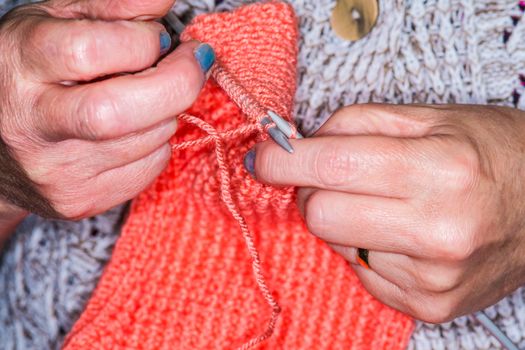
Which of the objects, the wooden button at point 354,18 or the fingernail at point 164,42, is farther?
the wooden button at point 354,18

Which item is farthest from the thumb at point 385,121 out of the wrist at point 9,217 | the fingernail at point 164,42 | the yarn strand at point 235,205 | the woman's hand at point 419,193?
the wrist at point 9,217

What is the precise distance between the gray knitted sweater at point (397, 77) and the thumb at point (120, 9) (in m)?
0.25

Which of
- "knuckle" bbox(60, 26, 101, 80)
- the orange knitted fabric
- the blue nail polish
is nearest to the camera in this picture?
"knuckle" bbox(60, 26, 101, 80)

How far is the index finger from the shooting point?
0.67 metres

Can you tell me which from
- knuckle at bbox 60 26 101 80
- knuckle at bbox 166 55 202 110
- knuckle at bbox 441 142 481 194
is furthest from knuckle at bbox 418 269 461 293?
knuckle at bbox 60 26 101 80

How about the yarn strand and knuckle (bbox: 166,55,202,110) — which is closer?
knuckle (bbox: 166,55,202,110)

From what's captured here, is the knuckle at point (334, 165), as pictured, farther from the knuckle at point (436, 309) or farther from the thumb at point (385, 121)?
the knuckle at point (436, 309)

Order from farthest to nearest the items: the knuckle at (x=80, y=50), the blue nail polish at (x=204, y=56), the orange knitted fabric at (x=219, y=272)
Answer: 1. the orange knitted fabric at (x=219, y=272)
2. the blue nail polish at (x=204, y=56)
3. the knuckle at (x=80, y=50)

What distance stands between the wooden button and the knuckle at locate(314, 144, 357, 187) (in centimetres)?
27

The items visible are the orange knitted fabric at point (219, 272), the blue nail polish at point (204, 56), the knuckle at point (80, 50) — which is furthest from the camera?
the orange knitted fabric at point (219, 272)

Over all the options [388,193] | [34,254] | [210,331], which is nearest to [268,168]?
[388,193]

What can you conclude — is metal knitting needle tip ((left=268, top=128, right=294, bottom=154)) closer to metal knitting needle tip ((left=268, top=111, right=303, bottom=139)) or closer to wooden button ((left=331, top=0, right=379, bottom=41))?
metal knitting needle tip ((left=268, top=111, right=303, bottom=139))

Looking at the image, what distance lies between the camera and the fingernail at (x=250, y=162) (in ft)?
2.50

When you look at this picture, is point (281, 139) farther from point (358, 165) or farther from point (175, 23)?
point (175, 23)
